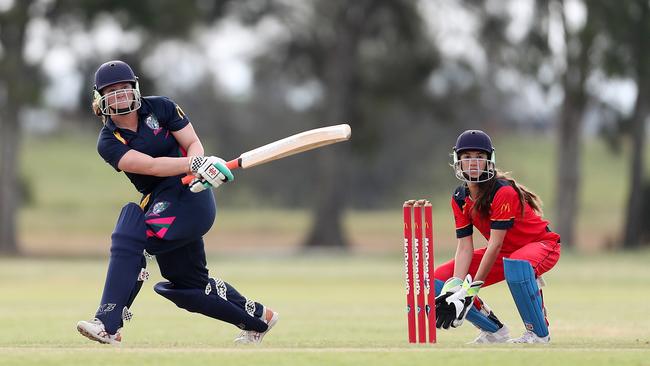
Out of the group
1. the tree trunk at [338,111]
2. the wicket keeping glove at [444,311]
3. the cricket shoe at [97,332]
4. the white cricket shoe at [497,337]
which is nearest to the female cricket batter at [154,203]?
the cricket shoe at [97,332]

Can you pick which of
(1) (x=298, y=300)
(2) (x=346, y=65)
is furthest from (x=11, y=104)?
(1) (x=298, y=300)

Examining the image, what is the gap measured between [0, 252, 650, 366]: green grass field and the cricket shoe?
8 cm

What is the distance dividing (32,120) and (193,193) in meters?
58.2

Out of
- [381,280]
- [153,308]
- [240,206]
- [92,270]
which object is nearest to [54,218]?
[240,206]

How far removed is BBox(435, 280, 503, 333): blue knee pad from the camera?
9.17 metres

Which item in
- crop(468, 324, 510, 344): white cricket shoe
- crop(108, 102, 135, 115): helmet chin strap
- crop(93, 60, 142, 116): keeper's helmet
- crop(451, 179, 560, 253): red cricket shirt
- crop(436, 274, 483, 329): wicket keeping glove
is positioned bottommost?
crop(468, 324, 510, 344): white cricket shoe

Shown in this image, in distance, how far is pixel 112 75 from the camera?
8703 mm

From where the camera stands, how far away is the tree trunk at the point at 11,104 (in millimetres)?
31859

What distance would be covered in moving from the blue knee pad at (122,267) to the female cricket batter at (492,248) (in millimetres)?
1932

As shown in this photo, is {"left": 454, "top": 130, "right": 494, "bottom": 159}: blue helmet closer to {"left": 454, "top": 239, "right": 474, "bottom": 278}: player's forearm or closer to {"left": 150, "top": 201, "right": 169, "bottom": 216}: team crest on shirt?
{"left": 454, "top": 239, "right": 474, "bottom": 278}: player's forearm

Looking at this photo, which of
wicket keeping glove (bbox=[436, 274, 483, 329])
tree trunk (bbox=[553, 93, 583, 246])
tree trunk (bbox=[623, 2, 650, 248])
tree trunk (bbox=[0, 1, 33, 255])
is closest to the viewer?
wicket keeping glove (bbox=[436, 274, 483, 329])

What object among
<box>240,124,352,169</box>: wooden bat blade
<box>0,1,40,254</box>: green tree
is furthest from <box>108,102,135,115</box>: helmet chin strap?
<box>0,1,40,254</box>: green tree

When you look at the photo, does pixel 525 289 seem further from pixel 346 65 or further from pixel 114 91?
pixel 346 65

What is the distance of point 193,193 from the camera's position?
8.81m
